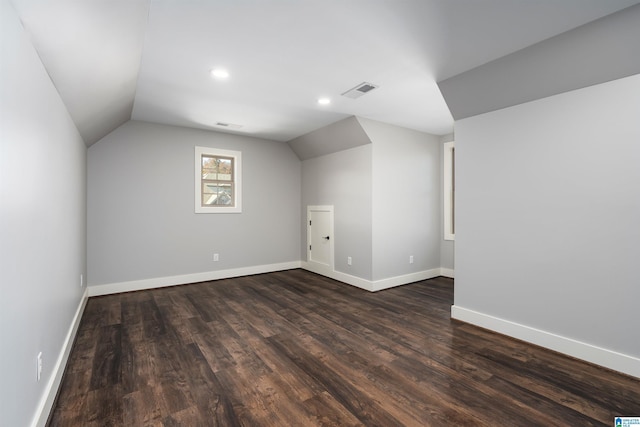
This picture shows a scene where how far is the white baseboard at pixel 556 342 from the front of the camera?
2.16m

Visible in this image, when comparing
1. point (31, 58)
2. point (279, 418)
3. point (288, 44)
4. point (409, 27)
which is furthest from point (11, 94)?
point (409, 27)

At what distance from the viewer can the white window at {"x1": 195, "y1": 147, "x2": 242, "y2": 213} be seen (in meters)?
4.93

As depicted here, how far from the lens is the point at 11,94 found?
131 cm

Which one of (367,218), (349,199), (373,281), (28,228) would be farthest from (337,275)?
(28,228)

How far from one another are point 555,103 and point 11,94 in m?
3.59

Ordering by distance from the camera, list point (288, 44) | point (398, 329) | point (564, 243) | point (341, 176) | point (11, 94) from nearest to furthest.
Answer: point (11, 94) < point (288, 44) < point (564, 243) < point (398, 329) < point (341, 176)

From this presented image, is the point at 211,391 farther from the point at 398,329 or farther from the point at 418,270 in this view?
the point at 418,270

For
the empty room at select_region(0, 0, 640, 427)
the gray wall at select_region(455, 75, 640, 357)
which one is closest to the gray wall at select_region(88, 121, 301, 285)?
the empty room at select_region(0, 0, 640, 427)

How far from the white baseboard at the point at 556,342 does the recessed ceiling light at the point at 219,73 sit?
134 inches

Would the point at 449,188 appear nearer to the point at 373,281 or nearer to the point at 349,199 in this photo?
the point at 349,199

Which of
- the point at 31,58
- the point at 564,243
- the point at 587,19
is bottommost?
the point at 564,243

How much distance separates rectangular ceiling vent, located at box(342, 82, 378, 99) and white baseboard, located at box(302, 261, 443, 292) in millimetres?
2590

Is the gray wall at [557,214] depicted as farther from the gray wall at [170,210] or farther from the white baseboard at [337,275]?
the gray wall at [170,210]

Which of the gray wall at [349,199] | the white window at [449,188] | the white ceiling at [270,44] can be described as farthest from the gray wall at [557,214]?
the white window at [449,188]
